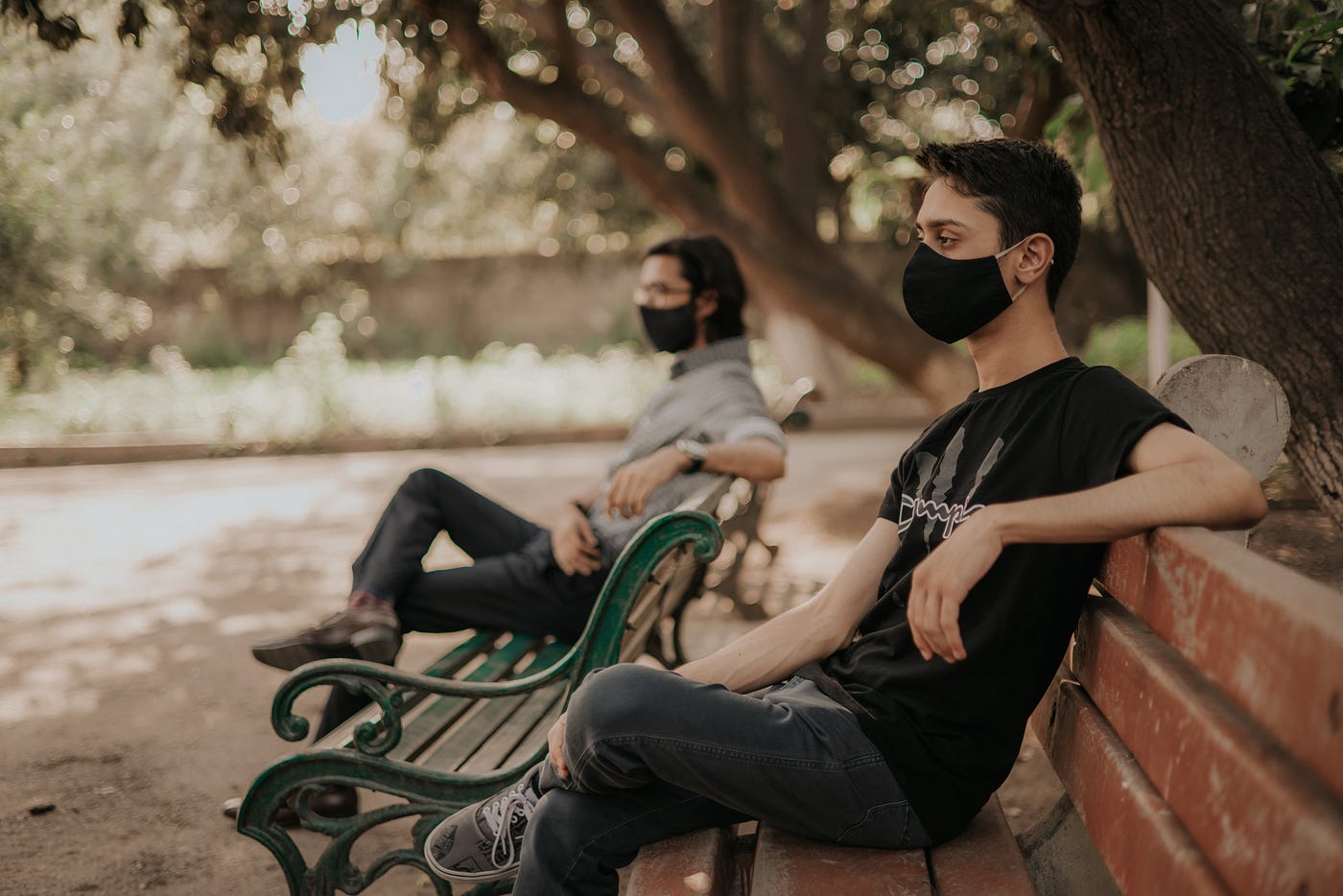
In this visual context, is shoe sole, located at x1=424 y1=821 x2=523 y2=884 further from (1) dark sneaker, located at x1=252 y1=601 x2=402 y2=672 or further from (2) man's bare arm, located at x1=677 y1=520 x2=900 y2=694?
Answer: (1) dark sneaker, located at x1=252 y1=601 x2=402 y2=672

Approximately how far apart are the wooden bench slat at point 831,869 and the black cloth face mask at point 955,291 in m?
0.91

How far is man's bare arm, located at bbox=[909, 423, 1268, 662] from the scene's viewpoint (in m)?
1.64

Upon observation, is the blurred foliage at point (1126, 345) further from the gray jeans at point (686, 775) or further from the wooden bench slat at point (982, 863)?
the gray jeans at point (686, 775)

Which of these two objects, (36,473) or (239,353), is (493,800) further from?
(239,353)

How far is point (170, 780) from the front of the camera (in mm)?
4062

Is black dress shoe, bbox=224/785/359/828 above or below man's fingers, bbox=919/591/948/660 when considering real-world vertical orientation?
below

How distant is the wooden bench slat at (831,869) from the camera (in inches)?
Result: 73.6

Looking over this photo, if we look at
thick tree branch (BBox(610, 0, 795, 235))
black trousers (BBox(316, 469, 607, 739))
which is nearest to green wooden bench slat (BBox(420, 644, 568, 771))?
black trousers (BBox(316, 469, 607, 739))

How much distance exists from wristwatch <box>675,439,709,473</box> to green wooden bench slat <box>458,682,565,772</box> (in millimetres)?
827

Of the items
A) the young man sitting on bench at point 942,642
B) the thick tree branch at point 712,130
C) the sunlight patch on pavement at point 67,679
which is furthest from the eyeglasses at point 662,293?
the thick tree branch at point 712,130

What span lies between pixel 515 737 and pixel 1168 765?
5.66 ft

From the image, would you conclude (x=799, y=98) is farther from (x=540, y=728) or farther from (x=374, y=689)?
(x=374, y=689)

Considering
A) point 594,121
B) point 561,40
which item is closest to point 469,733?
point 594,121

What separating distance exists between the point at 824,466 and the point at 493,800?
833 centimetres
